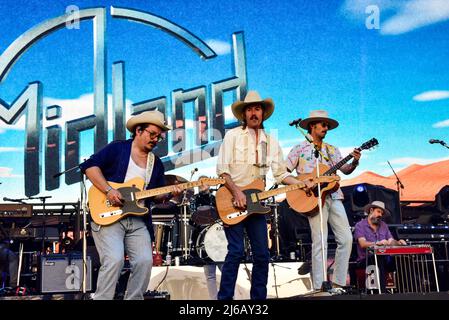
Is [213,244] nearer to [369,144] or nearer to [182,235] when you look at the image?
[182,235]

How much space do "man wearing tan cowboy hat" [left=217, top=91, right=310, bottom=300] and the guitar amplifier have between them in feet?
8.44

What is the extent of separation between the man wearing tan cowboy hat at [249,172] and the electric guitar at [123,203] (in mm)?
846

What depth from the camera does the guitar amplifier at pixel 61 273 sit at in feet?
25.7

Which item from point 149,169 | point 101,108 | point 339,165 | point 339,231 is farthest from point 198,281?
point 101,108

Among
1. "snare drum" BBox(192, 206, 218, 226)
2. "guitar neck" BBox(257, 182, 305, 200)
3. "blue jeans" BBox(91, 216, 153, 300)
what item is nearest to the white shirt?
"guitar neck" BBox(257, 182, 305, 200)

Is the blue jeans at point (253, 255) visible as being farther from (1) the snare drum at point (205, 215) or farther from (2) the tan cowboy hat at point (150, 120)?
(1) the snare drum at point (205, 215)

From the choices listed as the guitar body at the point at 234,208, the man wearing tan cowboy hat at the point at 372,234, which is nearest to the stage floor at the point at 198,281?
the man wearing tan cowboy hat at the point at 372,234

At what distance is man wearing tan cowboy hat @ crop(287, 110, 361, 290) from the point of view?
7000 millimetres

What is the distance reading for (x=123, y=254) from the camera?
5625mm

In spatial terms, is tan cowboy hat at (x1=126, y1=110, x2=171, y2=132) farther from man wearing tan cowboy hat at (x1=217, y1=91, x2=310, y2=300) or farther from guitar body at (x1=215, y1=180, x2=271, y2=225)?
guitar body at (x1=215, y1=180, x2=271, y2=225)

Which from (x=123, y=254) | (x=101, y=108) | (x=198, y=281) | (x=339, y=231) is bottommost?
(x=198, y=281)

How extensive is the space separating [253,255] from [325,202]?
1.32m
